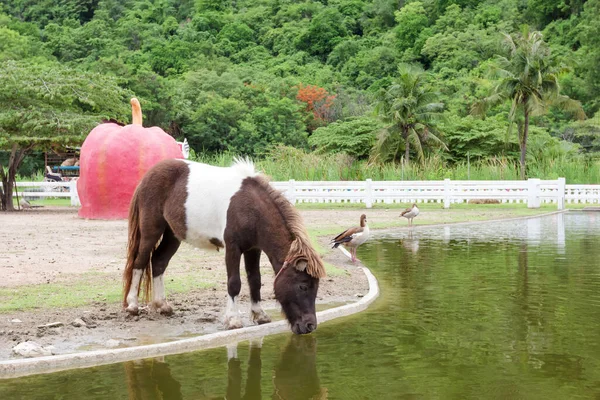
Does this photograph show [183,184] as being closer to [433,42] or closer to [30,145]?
[30,145]

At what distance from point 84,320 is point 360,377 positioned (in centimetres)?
352

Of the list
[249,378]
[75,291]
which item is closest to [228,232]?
[249,378]

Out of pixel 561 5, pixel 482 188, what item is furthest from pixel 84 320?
pixel 561 5

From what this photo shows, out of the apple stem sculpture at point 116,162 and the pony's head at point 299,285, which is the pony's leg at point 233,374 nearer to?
the pony's head at point 299,285

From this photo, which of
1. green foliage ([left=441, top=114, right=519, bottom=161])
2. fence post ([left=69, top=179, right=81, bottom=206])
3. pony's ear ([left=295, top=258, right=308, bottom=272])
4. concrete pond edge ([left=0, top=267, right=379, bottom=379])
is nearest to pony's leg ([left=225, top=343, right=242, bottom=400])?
concrete pond edge ([left=0, top=267, right=379, bottom=379])

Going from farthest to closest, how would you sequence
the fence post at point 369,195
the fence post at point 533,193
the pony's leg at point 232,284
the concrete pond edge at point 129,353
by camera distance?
1. the fence post at point 369,195
2. the fence post at point 533,193
3. the pony's leg at point 232,284
4. the concrete pond edge at point 129,353

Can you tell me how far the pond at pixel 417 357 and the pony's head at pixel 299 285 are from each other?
369mm

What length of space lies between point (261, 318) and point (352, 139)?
41.5 m

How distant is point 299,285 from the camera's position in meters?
7.69

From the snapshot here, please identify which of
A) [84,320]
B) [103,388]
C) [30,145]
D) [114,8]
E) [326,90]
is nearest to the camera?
[103,388]

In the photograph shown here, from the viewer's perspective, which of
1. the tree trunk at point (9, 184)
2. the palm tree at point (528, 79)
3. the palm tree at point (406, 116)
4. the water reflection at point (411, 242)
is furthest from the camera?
the palm tree at point (406, 116)

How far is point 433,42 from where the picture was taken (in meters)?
73.1

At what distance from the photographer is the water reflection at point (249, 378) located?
20.9ft

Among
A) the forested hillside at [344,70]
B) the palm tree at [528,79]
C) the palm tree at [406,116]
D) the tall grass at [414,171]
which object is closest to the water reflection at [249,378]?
the forested hillside at [344,70]
